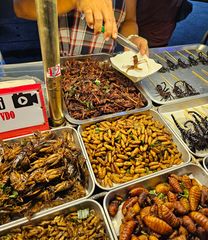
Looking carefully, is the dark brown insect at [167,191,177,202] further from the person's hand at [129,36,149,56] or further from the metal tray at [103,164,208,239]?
the person's hand at [129,36,149,56]

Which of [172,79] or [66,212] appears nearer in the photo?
[66,212]

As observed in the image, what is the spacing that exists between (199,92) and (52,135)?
67.4 inches

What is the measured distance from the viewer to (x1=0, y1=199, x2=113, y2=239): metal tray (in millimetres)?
1348

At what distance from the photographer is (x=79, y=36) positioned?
9.15 feet

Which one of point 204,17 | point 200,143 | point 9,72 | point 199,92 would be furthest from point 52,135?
point 204,17

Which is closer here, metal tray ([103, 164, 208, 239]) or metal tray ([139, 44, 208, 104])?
metal tray ([103, 164, 208, 239])

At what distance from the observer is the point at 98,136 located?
1.89 m

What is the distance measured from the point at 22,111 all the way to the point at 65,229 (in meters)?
0.83

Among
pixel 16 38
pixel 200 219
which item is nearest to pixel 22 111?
pixel 200 219

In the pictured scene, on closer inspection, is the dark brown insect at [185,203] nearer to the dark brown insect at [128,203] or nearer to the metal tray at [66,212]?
the dark brown insect at [128,203]

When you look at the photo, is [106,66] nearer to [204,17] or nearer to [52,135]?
[52,135]

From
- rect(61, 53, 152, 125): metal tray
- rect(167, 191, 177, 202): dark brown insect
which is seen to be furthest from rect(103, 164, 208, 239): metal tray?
rect(61, 53, 152, 125): metal tray

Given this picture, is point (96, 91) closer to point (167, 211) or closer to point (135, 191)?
point (135, 191)

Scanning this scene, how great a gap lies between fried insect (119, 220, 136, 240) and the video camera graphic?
994mm
